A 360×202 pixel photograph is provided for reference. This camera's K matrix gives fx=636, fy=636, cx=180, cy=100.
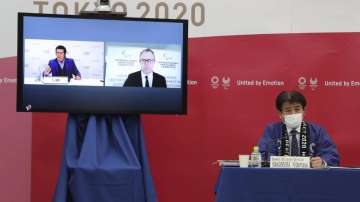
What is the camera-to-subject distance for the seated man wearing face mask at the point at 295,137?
4.43 m

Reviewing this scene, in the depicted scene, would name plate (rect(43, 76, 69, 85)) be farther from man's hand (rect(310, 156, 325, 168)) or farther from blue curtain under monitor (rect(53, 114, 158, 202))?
man's hand (rect(310, 156, 325, 168))

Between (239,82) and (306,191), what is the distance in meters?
1.34

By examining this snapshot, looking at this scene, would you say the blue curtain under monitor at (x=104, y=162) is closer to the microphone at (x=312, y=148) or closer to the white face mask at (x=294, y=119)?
the white face mask at (x=294, y=119)

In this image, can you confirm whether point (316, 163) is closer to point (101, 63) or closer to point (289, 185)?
point (289, 185)

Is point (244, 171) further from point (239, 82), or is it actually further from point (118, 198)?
point (239, 82)

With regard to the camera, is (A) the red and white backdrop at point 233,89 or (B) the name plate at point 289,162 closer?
(B) the name plate at point 289,162

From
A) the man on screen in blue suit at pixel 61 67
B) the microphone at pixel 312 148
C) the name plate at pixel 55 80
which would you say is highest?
the man on screen in blue suit at pixel 61 67

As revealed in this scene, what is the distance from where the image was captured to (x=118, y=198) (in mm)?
4219

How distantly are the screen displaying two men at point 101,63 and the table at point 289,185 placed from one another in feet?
2.85

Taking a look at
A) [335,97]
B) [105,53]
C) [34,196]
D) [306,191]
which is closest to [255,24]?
[335,97]

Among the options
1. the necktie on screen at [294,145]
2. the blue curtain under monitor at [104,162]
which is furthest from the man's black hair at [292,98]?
the blue curtain under monitor at [104,162]

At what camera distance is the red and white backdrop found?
16.1 feet

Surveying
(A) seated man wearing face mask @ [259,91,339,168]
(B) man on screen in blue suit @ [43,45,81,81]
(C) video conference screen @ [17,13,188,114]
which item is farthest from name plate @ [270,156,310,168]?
(B) man on screen in blue suit @ [43,45,81,81]

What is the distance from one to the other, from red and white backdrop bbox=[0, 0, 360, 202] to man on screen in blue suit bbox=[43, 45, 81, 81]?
0.74 meters
